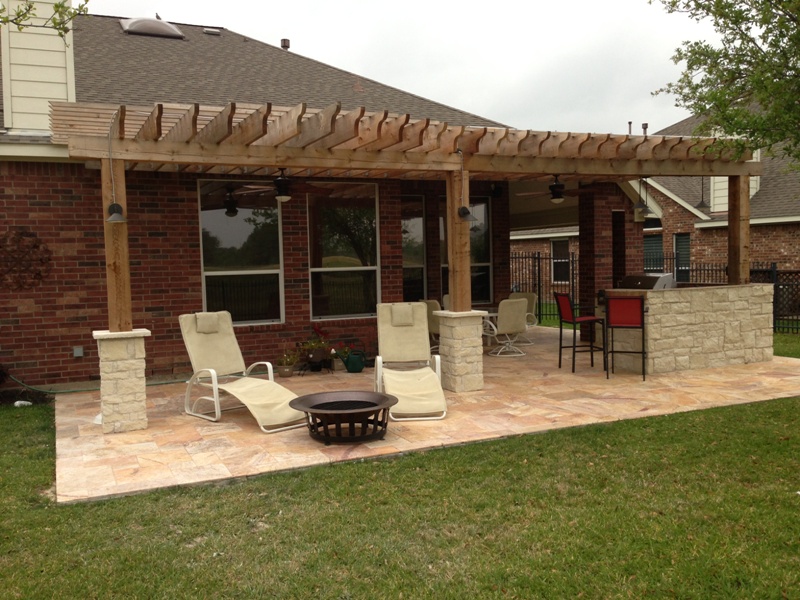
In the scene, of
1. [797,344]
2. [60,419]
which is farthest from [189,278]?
[797,344]

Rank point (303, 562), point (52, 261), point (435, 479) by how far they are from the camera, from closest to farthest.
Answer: point (303, 562) < point (435, 479) < point (52, 261)

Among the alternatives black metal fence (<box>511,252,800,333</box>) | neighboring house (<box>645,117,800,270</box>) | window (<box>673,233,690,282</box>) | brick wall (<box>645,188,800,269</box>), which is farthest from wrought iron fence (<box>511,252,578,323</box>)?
window (<box>673,233,690,282</box>)

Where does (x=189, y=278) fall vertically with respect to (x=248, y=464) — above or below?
above

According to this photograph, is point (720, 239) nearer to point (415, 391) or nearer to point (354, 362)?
point (354, 362)

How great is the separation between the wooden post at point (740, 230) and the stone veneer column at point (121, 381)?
7.82m

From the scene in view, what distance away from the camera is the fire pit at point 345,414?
5.62 m

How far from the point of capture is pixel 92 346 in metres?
8.62

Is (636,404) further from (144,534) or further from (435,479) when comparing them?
(144,534)

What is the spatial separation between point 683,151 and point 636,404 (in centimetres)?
368

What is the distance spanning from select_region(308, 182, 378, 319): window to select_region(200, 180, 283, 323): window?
597mm

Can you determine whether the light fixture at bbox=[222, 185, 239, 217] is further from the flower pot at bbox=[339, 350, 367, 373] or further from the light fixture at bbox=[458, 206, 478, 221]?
the light fixture at bbox=[458, 206, 478, 221]

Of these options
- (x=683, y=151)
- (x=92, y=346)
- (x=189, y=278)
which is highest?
(x=683, y=151)

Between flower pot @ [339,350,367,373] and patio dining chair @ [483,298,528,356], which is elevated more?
patio dining chair @ [483,298,528,356]

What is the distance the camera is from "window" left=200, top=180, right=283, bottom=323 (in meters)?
9.36
